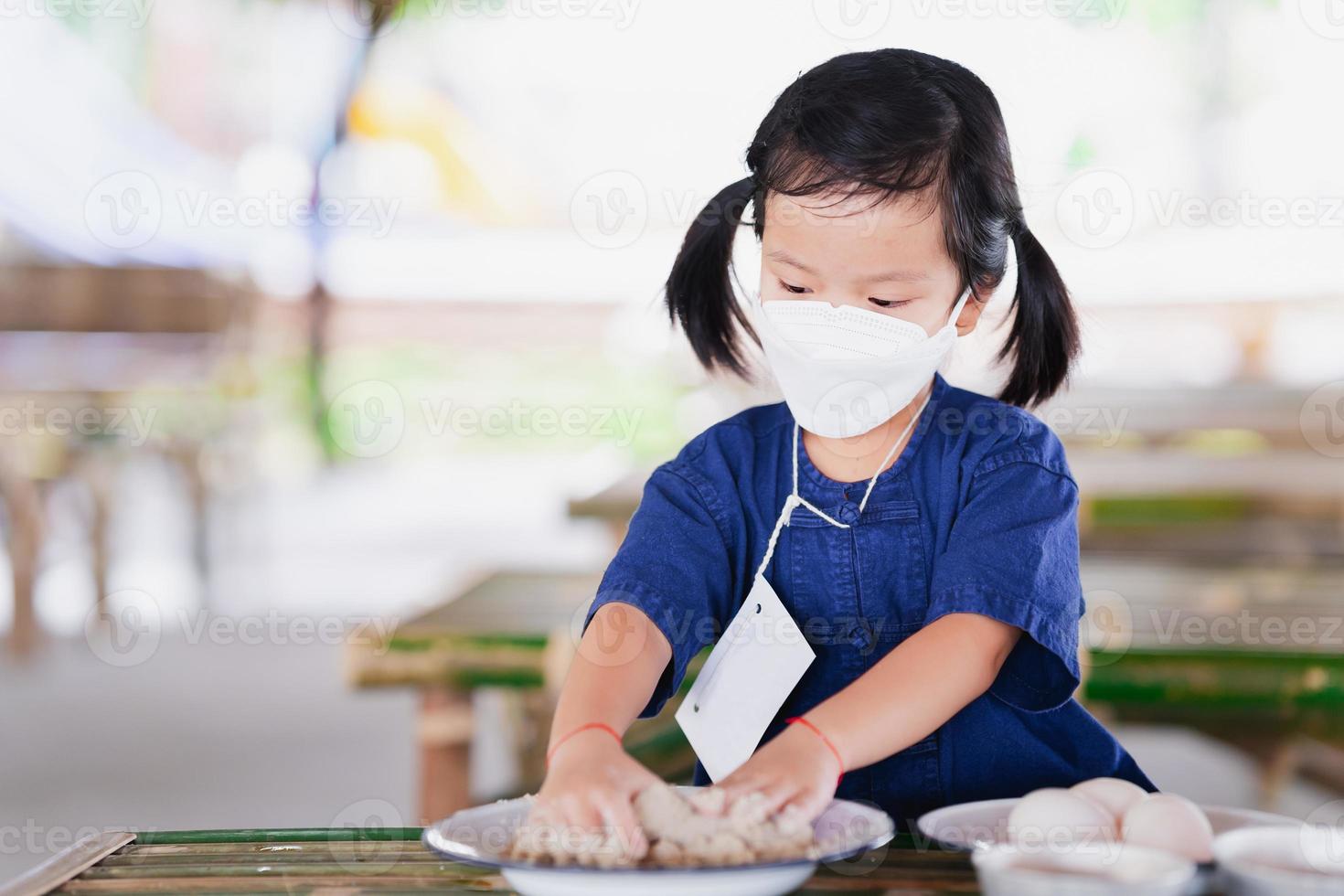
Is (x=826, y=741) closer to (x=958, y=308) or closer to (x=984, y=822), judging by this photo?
(x=984, y=822)

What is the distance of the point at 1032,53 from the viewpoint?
19.3 ft

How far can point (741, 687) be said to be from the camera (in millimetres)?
1039

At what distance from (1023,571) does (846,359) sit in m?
0.21

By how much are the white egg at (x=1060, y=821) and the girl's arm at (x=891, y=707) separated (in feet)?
0.38

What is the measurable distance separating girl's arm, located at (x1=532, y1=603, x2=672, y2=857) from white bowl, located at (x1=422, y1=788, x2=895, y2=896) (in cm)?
4

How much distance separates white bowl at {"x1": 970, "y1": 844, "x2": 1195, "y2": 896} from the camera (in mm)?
635

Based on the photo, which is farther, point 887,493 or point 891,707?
point 887,493

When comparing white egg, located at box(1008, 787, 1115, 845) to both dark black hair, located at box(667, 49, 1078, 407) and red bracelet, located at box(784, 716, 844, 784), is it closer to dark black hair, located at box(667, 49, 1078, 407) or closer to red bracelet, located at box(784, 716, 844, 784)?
red bracelet, located at box(784, 716, 844, 784)

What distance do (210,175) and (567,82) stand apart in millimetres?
2295

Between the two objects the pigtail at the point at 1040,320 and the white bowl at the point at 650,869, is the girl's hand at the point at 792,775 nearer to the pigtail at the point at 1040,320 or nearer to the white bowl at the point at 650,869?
the white bowl at the point at 650,869

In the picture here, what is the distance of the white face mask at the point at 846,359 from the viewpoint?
1.01m

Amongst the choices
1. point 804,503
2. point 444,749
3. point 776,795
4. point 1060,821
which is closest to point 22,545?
point 444,749

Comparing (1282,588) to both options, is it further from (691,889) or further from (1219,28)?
(1219,28)

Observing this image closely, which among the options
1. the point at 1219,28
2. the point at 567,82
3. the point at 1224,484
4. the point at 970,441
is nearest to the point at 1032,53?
the point at 1219,28
